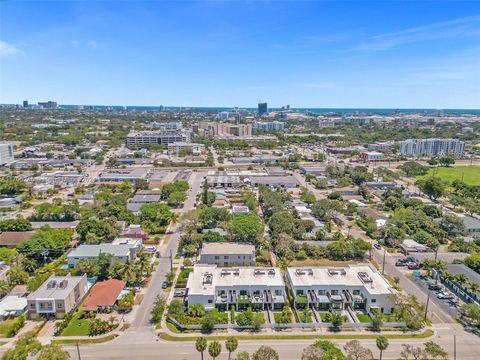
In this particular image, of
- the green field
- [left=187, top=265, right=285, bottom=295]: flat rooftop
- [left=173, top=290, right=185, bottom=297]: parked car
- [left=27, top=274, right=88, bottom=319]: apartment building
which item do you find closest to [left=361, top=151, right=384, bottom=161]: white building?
the green field

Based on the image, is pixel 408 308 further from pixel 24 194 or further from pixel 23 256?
pixel 24 194

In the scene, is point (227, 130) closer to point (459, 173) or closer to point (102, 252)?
point (459, 173)

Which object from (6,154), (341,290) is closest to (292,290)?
(341,290)

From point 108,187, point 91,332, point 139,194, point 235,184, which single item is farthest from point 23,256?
point 235,184

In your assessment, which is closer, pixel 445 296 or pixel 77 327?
pixel 77 327

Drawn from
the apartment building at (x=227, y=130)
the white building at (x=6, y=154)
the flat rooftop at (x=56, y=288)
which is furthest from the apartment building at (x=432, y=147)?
the white building at (x=6, y=154)

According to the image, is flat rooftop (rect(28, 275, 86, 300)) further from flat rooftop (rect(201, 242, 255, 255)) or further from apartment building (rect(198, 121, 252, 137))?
apartment building (rect(198, 121, 252, 137))
